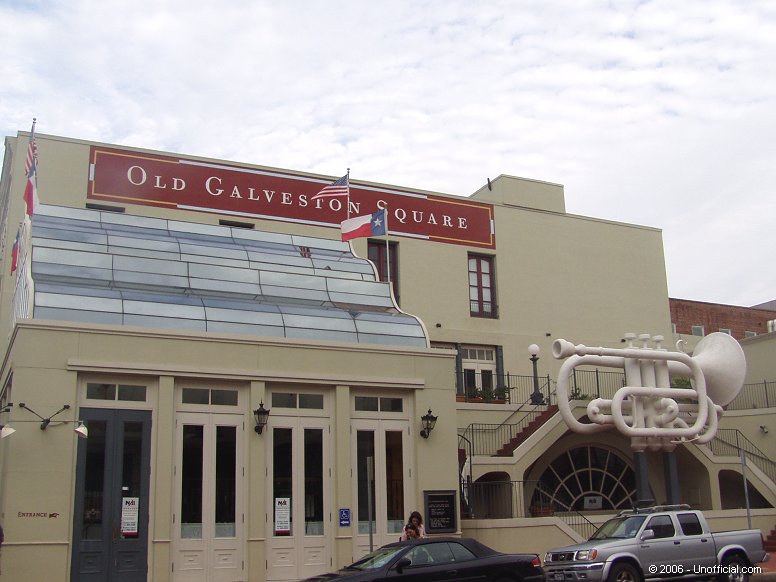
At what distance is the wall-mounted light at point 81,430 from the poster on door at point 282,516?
4117 millimetres

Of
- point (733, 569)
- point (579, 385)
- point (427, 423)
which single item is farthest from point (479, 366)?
point (733, 569)

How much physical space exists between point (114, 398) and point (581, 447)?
15217 mm

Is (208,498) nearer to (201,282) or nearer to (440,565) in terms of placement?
(201,282)

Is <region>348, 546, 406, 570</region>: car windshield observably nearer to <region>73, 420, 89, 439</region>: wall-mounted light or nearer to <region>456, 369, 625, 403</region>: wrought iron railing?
<region>73, 420, 89, 439</region>: wall-mounted light

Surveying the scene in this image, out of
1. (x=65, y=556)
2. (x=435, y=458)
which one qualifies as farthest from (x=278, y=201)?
(x=65, y=556)

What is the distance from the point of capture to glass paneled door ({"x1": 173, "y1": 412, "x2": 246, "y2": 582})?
17.6m

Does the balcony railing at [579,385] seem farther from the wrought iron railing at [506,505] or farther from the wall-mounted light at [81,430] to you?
the wall-mounted light at [81,430]

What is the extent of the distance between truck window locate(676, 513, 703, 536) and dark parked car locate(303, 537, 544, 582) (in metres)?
3.73

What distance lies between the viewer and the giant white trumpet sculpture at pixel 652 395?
22.1 metres

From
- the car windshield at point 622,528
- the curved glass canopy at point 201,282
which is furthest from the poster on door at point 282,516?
the car windshield at point 622,528

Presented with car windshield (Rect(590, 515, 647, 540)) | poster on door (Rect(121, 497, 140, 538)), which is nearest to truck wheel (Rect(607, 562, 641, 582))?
car windshield (Rect(590, 515, 647, 540))

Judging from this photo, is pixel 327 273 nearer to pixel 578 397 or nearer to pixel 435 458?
pixel 435 458

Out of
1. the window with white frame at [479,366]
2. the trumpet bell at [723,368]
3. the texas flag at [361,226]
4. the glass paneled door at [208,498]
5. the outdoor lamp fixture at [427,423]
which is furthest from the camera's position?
the window with white frame at [479,366]

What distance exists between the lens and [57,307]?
17969 mm
